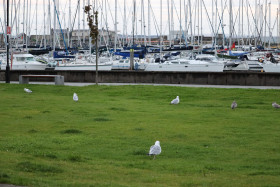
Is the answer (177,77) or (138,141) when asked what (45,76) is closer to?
(177,77)

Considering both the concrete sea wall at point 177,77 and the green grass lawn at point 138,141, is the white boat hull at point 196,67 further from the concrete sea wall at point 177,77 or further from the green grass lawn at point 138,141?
the green grass lawn at point 138,141

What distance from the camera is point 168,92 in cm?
2698

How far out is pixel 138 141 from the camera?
1320 cm

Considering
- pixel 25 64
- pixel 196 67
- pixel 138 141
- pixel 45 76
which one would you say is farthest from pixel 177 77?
pixel 25 64

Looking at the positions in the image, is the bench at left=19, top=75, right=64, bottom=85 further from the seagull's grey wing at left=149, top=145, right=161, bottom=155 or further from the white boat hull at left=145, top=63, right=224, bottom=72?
the seagull's grey wing at left=149, top=145, right=161, bottom=155

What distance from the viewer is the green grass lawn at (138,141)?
923cm

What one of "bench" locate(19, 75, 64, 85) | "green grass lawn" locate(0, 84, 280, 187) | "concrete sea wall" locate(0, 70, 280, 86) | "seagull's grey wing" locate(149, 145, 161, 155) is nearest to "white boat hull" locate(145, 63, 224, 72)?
"concrete sea wall" locate(0, 70, 280, 86)

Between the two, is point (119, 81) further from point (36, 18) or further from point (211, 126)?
point (36, 18)

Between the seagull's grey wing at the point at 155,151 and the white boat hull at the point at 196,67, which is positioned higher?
the white boat hull at the point at 196,67

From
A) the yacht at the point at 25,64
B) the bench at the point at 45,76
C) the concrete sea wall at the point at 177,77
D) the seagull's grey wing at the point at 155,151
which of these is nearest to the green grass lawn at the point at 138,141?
the seagull's grey wing at the point at 155,151

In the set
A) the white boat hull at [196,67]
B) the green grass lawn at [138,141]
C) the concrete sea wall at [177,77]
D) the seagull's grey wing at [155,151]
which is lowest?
the green grass lawn at [138,141]

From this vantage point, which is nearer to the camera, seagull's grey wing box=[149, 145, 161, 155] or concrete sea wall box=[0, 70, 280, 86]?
seagull's grey wing box=[149, 145, 161, 155]

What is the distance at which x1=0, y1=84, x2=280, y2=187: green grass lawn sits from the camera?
364 inches

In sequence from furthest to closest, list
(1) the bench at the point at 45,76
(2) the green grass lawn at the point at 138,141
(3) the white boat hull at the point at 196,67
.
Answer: (3) the white boat hull at the point at 196,67 → (1) the bench at the point at 45,76 → (2) the green grass lawn at the point at 138,141
